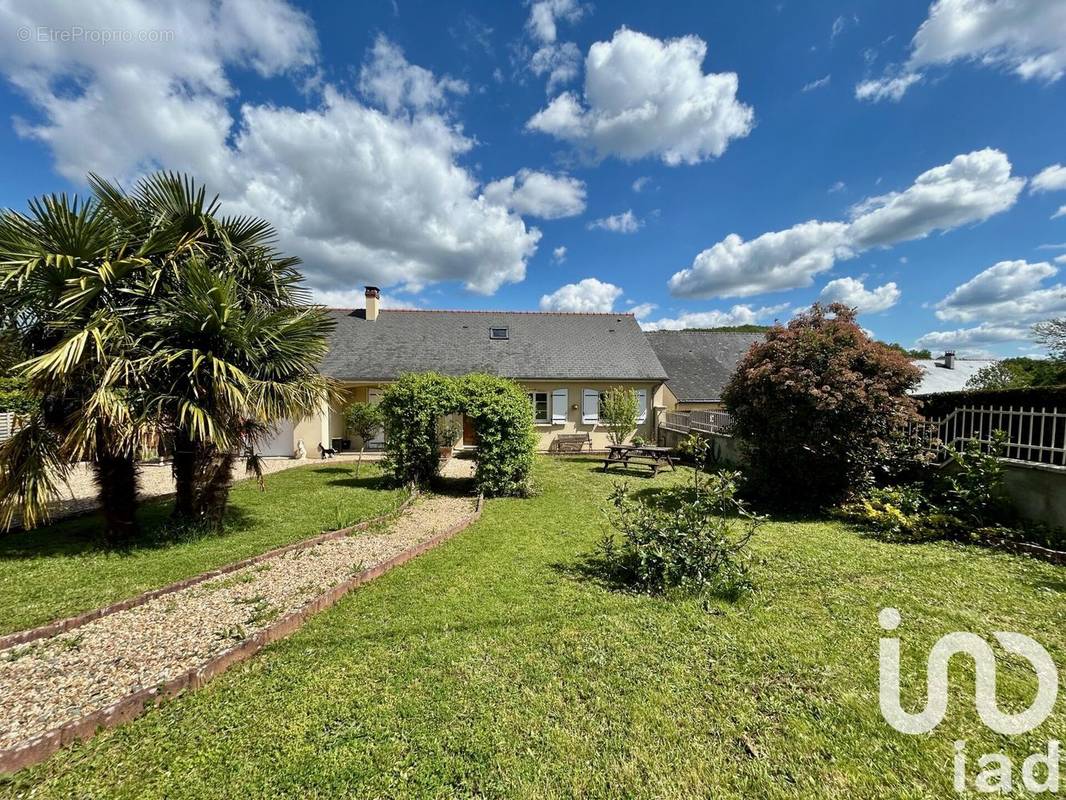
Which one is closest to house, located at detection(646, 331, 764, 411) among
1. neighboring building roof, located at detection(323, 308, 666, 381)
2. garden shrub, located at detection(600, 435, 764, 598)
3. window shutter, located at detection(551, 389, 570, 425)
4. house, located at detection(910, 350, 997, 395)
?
neighboring building roof, located at detection(323, 308, 666, 381)

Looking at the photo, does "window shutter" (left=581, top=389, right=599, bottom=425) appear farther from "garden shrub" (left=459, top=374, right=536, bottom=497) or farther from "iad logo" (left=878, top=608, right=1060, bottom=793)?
"iad logo" (left=878, top=608, right=1060, bottom=793)

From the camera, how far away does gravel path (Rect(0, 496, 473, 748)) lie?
9.07 feet

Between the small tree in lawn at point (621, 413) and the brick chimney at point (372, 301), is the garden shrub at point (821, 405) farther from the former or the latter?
the brick chimney at point (372, 301)

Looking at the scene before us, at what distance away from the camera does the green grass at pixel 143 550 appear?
4234 mm

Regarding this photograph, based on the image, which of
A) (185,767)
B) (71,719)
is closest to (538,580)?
(185,767)

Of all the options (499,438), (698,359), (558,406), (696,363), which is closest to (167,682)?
(499,438)

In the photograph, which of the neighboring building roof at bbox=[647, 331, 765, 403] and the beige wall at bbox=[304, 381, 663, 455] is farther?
the neighboring building roof at bbox=[647, 331, 765, 403]

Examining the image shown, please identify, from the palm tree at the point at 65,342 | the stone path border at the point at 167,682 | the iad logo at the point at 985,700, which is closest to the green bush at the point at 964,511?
the iad logo at the point at 985,700

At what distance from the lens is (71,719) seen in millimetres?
2598

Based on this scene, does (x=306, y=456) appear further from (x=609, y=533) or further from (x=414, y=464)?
(x=609, y=533)

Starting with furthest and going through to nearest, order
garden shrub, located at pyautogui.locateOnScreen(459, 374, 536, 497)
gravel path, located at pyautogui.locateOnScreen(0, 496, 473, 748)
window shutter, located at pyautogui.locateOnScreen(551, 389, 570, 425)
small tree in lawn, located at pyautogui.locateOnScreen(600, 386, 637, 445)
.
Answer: window shutter, located at pyautogui.locateOnScreen(551, 389, 570, 425)
small tree in lawn, located at pyautogui.locateOnScreen(600, 386, 637, 445)
garden shrub, located at pyautogui.locateOnScreen(459, 374, 536, 497)
gravel path, located at pyautogui.locateOnScreen(0, 496, 473, 748)

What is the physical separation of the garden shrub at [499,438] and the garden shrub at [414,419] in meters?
0.51

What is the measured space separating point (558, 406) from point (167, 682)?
15523 mm

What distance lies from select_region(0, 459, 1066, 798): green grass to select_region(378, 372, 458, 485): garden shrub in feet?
16.6
